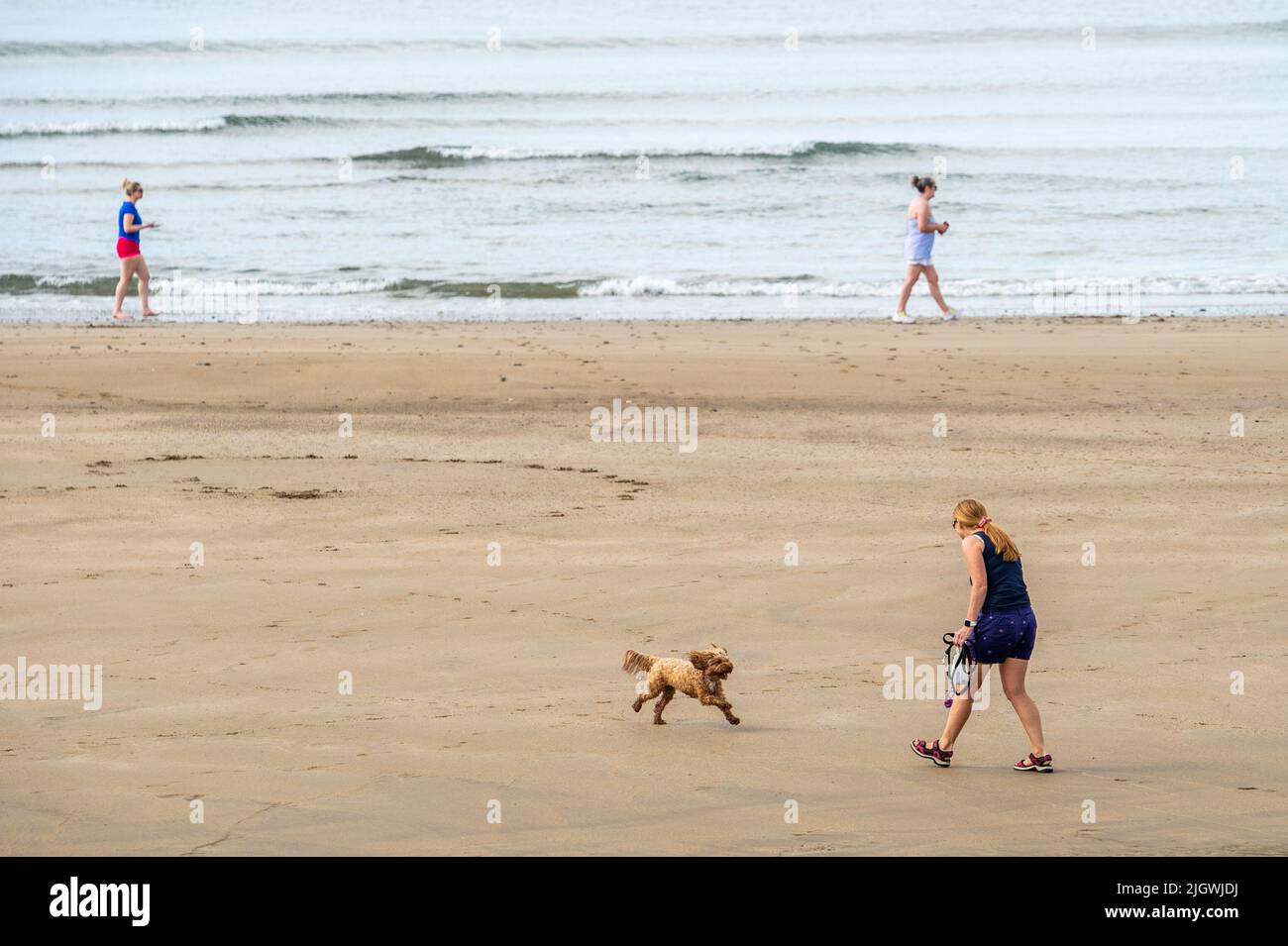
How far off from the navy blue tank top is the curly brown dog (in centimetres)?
→ 108

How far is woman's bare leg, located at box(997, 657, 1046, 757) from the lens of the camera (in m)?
5.63

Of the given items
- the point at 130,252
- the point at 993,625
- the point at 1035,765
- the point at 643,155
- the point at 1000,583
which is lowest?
the point at 1035,765

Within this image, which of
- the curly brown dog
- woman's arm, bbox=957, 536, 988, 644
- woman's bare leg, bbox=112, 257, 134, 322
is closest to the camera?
woman's arm, bbox=957, 536, 988, 644

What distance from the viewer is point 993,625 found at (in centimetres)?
570

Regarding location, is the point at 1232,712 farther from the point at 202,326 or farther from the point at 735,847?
the point at 202,326

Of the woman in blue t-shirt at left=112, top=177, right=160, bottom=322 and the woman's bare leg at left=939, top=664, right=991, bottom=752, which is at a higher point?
the woman in blue t-shirt at left=112, top=177, right=160, bottom=322

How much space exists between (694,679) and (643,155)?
28.5m

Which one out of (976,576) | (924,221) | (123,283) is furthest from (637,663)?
(123,283)

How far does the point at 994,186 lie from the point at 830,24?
26.8 meters

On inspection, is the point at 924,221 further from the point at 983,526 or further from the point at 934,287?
the point at 983,526

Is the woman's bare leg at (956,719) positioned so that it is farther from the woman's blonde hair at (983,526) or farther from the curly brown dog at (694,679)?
the curly brown dog at (694,679)

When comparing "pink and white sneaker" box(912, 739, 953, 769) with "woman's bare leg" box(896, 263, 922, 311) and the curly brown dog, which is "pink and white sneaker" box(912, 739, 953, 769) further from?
"woman's bare leg" box(896, 263, 922, 311)

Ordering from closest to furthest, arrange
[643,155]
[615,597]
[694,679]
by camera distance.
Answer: [694,679]
[615,597]
[643,155]

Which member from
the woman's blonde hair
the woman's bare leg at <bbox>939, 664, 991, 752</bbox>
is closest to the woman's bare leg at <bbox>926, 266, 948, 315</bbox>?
the woman's blonde hair
